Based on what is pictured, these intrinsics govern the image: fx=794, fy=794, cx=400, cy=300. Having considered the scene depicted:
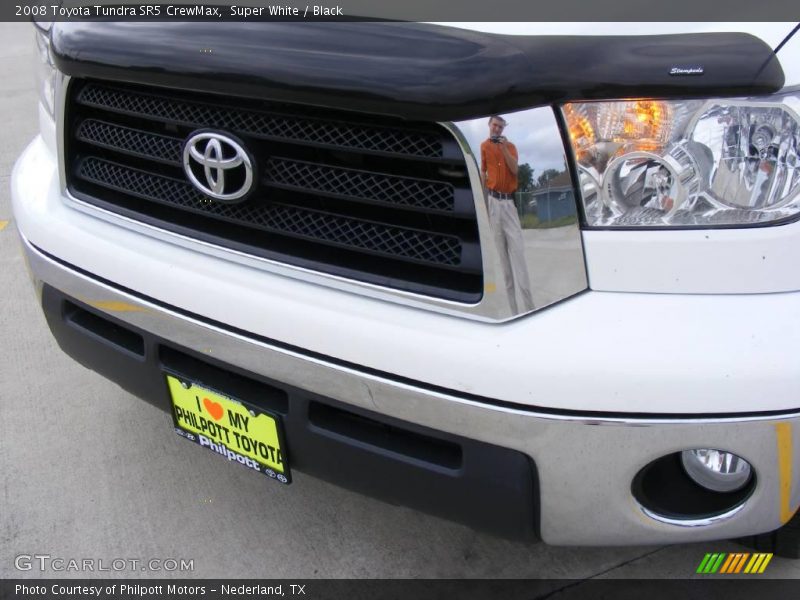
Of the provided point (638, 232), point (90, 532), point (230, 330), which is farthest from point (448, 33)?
point (90, 532)

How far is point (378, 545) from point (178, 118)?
1.37m

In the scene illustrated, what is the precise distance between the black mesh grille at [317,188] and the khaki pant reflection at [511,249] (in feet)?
0.19

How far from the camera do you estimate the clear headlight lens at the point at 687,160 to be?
147 cm


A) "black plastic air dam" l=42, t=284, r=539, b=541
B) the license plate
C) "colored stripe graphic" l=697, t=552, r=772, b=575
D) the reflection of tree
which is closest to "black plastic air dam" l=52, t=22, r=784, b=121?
the reflection of tree

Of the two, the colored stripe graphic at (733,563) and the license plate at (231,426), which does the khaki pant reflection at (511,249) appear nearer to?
the license plate at (231,426)

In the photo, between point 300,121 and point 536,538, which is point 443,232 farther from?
point 536,538

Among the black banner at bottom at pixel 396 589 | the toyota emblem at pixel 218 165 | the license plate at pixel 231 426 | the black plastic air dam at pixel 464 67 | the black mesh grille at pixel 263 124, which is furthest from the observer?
the black banner at bottom at pixel 396 589

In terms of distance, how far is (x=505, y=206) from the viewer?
1.49m

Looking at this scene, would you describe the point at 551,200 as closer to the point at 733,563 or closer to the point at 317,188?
the point at 317,188

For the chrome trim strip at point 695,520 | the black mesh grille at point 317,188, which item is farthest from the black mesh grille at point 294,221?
the chrome trim strip at point 695,520

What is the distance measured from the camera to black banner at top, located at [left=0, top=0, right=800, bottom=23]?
148 centimetres

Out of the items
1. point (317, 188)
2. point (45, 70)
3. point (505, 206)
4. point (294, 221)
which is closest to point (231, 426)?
point (294, 221)

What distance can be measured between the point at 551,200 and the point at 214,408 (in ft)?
3.37

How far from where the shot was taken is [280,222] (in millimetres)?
1794
